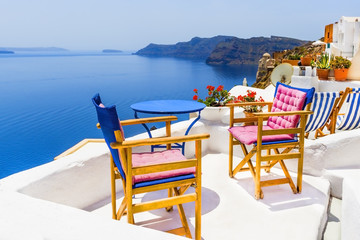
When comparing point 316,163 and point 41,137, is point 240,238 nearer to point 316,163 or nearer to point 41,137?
point 316,163

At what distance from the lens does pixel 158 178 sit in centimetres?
207

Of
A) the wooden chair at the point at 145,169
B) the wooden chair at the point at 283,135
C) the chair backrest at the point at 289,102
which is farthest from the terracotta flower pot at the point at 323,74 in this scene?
the wooden chair at the point at 145,169

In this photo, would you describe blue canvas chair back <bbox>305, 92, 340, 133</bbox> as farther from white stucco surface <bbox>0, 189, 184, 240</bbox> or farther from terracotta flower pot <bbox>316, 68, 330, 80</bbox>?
terracotta flower pot <bbox>316, 68, 330, 80</bbox>

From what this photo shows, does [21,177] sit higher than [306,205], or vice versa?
[21,177]

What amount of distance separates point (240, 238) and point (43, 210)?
4.99 ft

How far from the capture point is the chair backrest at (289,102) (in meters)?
3.06

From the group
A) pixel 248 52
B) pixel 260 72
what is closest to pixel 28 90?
pixel 260 72

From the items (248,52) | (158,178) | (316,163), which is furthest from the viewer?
(248,52)

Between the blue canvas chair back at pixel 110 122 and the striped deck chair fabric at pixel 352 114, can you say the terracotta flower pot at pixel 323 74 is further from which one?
the blue canvas chair back at pixel 110 122

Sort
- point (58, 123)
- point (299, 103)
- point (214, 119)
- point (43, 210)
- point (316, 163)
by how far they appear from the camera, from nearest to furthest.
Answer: point (43, 210) → point (299, 103) → point (316, 163) → point (214, 119) → point (58, 123)

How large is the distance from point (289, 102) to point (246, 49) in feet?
359

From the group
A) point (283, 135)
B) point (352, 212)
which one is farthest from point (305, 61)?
point (352, 212)

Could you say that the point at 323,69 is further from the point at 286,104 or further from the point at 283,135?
the point at 283,135

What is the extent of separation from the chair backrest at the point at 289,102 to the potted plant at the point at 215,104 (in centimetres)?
100
